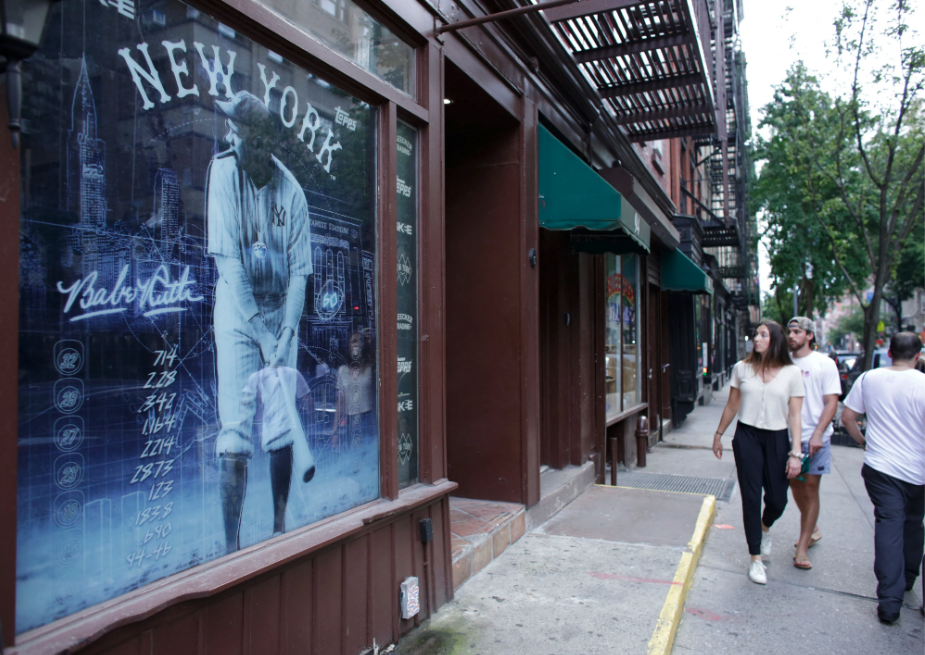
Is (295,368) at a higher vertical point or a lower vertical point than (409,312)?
lower

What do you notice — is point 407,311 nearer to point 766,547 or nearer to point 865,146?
point 766,547

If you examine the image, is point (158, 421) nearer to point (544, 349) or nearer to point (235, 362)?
point (235, 362)

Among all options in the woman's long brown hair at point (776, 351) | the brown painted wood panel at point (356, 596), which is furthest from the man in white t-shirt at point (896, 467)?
the brown painted wood panel at point (356, 596)

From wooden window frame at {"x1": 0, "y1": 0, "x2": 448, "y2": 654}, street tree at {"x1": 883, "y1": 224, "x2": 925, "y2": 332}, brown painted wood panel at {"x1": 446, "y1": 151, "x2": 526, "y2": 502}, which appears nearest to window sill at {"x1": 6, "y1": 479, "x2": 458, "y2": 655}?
wooden window frame at {"x1": 0, "y1": 0, "x2": 448, "y2": 654}

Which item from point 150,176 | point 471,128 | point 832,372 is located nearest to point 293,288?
point 150,176

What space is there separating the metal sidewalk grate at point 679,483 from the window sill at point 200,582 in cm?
537

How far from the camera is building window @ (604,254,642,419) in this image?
8.94 m

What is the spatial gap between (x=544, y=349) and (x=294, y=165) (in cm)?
449

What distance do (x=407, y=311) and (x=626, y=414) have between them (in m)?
6.21

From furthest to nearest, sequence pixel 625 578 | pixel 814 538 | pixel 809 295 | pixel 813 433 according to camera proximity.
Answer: pixel 809 295 → pixel 814 538 → pixel 813 433 → pixel 625 578

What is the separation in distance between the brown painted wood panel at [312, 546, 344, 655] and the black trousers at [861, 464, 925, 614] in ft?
11.6

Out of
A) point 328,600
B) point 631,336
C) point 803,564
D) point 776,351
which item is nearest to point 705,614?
point 803,564

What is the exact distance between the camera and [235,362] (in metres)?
2.75

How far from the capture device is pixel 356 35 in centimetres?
363
